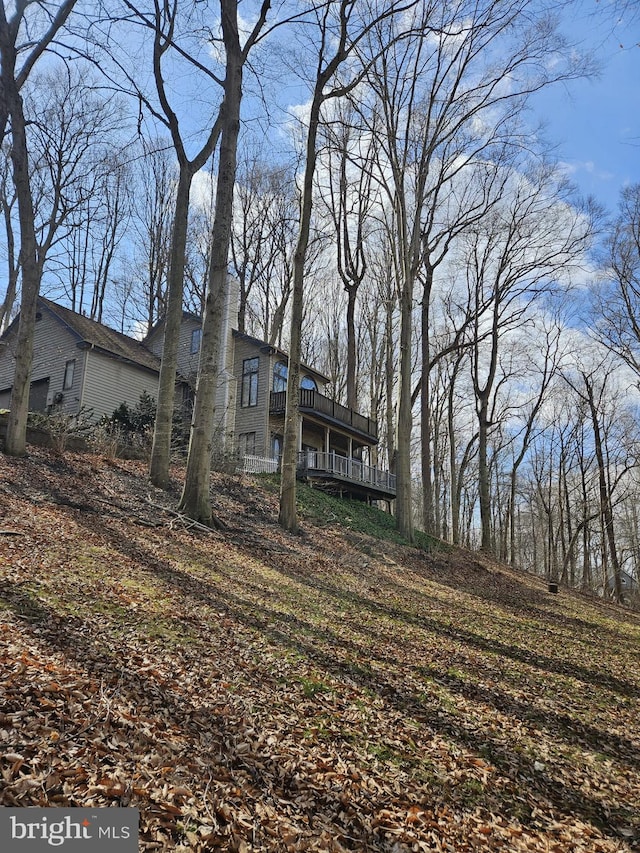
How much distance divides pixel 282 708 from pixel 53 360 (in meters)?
19.7

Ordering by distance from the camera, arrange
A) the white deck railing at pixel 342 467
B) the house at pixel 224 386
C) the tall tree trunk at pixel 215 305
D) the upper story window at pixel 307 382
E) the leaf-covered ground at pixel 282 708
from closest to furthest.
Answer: the leaf-covered ground at pixel 282 708 → the tall tree trunk at pixel 215 305 → the house at pixel 224 386 → the white deck railing at pixel 342 467 → the upper story window at pixel 307 382

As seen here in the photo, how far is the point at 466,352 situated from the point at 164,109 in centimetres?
1632

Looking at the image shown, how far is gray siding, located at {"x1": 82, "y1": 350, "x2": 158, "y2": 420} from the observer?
747 inches

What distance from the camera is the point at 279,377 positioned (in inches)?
927

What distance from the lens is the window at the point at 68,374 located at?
63.3ft

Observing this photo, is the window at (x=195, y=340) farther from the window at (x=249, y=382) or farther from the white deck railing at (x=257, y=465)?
the white deck railing at (x=257, y=465)

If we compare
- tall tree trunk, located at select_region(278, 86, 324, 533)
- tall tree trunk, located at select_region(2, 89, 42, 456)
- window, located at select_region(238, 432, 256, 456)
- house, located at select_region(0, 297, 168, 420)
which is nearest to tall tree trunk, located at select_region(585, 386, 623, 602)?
window, located at select_region(238, 432, 256, 456)

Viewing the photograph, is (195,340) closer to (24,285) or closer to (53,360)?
(53,360)

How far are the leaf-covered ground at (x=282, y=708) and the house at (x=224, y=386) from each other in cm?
1078

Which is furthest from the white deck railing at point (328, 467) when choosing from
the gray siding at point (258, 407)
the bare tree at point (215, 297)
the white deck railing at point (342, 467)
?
the bare tree at point (215, 297)

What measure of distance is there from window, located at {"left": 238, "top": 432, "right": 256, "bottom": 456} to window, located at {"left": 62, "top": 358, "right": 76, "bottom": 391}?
7.03m

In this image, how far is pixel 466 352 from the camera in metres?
23.6

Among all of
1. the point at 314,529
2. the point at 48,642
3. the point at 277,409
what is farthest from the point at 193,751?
the point at 277,409

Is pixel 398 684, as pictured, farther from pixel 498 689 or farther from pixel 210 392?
pixel 210 392
